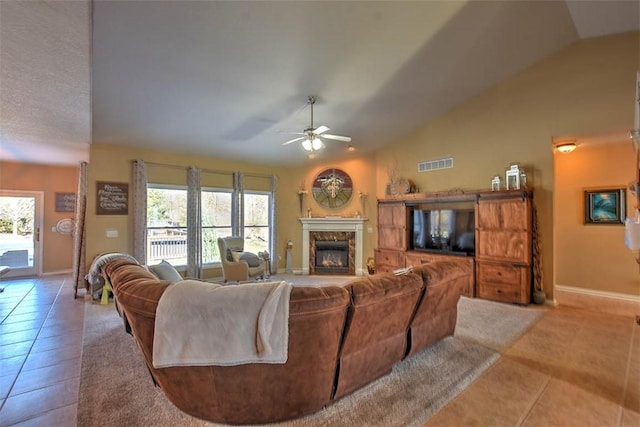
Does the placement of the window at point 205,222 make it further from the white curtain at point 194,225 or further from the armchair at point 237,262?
the armchair at point 237,262

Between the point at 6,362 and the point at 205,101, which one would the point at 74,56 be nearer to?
the point at 205,101

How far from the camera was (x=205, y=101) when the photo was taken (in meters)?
4.20

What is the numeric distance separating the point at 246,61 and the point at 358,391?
3669 mm

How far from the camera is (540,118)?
465 centimetres

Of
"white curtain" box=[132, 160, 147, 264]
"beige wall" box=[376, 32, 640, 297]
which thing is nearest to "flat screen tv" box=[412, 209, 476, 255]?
A: "beige wall" box=[376, 32, 640, 297]

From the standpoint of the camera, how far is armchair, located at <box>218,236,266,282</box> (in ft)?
17.8

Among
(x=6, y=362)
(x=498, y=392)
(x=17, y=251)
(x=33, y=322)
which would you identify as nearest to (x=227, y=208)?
(x=33, y=322)

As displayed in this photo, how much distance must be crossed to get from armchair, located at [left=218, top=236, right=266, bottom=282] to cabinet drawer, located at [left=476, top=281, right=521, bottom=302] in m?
Result: 4.06

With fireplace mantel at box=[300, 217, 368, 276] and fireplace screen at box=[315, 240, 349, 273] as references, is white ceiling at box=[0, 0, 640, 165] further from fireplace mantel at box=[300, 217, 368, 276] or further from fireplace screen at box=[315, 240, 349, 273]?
fireplace screen at box=[315, 240, 349, 273]

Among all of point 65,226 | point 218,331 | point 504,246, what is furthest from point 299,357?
point 65,226

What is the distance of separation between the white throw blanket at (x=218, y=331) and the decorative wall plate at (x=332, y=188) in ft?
18.5

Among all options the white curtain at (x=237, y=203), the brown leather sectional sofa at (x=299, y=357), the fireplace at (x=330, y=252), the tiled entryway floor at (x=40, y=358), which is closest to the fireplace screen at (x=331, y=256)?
the fireplace at (x=330, y=252)

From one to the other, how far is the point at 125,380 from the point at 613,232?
7.02 meters

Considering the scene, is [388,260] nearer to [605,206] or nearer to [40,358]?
[605,206]
